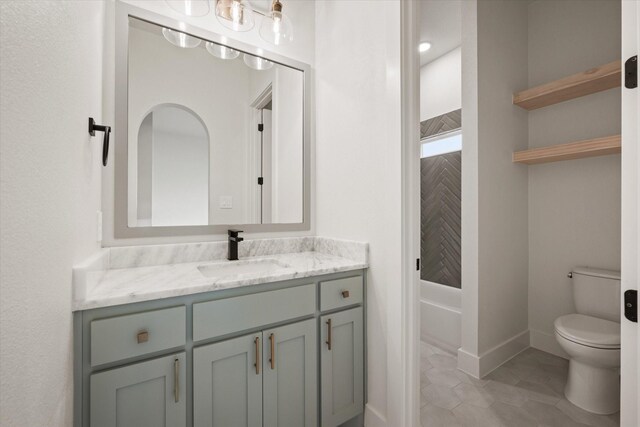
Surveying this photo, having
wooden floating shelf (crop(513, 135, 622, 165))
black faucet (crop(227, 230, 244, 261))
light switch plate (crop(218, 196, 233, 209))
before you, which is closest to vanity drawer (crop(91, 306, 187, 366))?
black faucet (crop(227, 230, 244, 261))

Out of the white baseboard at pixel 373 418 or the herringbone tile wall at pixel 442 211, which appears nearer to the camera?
the white baseboard at pixel 373 418

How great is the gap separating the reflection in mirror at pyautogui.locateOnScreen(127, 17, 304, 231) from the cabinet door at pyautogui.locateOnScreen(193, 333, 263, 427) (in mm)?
769

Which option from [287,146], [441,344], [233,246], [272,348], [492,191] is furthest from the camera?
[441,344]

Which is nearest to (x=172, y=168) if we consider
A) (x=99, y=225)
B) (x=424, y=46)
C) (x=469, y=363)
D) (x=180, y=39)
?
(x=99, y=225)

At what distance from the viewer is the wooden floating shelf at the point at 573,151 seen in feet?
6.19

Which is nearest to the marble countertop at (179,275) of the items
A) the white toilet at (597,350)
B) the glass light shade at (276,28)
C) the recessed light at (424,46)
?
the glass light shade at (276,28)

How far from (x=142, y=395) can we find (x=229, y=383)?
304 mm

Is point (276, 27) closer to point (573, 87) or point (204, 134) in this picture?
point (204, 134)

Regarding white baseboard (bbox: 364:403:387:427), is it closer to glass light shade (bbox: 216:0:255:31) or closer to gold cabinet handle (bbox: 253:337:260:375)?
gold cabinet handle (bbox: 253:337:260:375)

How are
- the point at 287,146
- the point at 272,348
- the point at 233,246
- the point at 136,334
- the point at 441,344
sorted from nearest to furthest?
the point at 136,334 < the point at 272,348 < the point at 233,246 < the point at 287,146 < the point at 441,344

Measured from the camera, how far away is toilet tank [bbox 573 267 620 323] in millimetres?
1915

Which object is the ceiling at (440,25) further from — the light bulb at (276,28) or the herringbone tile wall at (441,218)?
the light bulb at (276,28)

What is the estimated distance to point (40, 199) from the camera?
1.97 ft

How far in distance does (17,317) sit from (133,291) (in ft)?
1.77
